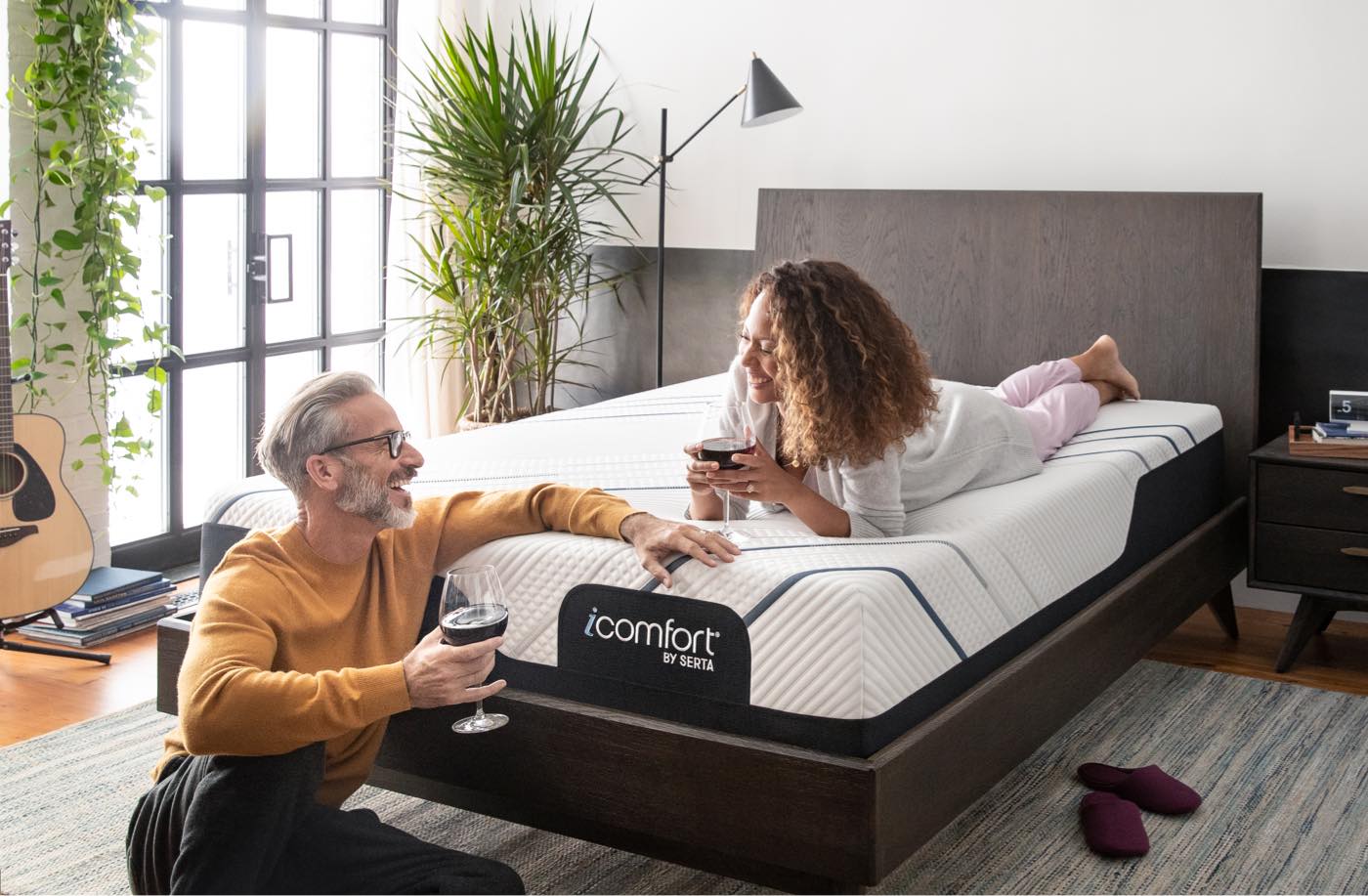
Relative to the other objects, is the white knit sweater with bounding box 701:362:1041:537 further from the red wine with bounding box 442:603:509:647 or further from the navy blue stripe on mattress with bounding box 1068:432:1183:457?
the red wine with bounding box 442:603:509:647

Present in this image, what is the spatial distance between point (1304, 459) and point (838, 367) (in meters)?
1.71

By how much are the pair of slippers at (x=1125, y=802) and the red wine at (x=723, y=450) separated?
0.97m

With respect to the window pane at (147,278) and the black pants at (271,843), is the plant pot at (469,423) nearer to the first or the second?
the window pane at (147,278)

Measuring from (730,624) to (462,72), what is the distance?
3091mm

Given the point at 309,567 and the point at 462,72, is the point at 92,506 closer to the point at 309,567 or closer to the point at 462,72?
the point at 462,72

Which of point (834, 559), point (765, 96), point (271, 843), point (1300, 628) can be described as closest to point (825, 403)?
point (834, 559)

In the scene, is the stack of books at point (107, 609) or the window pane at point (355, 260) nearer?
the stack of books at point (107, 609)

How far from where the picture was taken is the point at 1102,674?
9.68 feet

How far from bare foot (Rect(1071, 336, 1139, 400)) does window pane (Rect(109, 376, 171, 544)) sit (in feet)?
8.91

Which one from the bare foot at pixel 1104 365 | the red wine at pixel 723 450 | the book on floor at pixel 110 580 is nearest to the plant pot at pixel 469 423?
the book on floor at pixel 110 580

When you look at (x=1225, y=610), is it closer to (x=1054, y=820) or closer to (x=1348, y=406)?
(x=1348, y=406)

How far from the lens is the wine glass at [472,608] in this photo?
6.40 feet

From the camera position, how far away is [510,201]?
15.6 ft

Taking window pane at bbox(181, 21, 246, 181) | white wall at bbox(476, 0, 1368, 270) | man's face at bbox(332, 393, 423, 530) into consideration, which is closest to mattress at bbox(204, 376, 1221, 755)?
man's face at bbox(332, 393, 423, 530)
